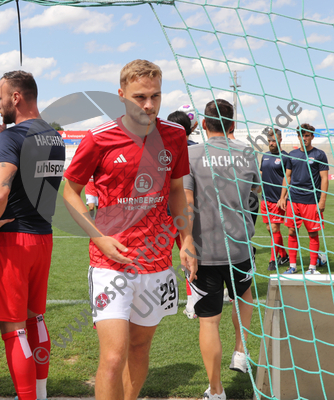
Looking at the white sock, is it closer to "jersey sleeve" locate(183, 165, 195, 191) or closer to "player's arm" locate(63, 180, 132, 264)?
"player's arm" locate(63, 180, 132, 264)

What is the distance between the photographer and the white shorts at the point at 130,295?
→ 2.18 metres

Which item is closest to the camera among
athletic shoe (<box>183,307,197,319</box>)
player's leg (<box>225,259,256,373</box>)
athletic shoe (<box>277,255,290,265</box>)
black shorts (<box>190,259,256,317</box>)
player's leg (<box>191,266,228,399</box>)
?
player's leg (<box>191,266,228,399</box>)

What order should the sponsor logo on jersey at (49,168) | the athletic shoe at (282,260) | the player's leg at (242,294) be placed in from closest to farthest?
1. the sponsor logo on jersey at (49,168)
2. the player's leg at (242,294)
3. the athletic shoe at (282,260)

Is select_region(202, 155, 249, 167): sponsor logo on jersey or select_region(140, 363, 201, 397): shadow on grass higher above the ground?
select_region(202, 155, 249, 167): sponsor logo on jersey

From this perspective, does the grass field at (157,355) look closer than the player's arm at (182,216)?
No

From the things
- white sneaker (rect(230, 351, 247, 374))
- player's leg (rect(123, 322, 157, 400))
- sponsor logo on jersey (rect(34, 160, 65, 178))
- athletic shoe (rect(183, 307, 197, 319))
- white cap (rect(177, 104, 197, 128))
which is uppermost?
white cap (rect(177, 104, 197, 128))

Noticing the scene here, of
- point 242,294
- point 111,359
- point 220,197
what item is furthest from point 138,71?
point 242,294

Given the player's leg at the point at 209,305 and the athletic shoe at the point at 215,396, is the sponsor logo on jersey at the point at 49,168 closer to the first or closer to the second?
the player's leg at the point at 209,305

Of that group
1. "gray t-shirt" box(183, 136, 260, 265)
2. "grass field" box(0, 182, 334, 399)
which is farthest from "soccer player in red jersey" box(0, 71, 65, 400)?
"gray t-shirt" box(183, 136, 260, 265)

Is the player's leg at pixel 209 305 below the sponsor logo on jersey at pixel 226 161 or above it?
below

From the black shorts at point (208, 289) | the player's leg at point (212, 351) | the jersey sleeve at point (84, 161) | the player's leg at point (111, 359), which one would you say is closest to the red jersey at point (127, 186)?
the jersey sleeve at point (84, 161)

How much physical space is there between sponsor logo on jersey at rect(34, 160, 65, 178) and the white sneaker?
5.98 feet

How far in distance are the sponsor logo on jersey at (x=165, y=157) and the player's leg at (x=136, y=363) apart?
93cm

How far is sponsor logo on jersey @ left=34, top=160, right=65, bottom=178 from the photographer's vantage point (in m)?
2.62
